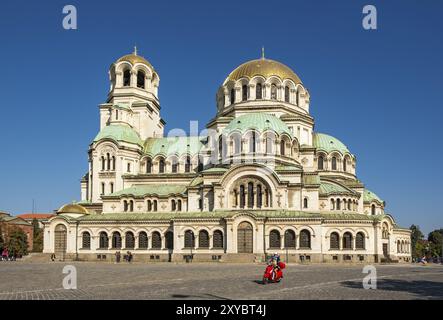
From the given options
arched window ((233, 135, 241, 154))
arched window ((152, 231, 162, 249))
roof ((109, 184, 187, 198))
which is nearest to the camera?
arched window ((152, 231, 162, 249))

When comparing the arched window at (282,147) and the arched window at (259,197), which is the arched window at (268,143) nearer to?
the arched window at (282,147)

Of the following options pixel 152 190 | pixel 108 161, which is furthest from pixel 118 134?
pixel 152 190

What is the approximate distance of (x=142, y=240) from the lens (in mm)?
63375

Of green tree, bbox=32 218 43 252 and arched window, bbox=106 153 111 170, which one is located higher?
arched window, bbox=106 153 111 170

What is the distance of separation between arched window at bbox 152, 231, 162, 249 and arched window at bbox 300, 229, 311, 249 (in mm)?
17586

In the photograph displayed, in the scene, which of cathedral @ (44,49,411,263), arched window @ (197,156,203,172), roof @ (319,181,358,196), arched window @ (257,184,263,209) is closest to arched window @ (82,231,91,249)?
cathedral @ (44,49,411,263)

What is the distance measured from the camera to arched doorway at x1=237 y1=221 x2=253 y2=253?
5738 centimetres

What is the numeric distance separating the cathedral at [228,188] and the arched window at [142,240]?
126 millimetres

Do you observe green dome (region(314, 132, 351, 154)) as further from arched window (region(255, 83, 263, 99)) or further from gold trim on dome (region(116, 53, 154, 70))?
gold trim on dome (region(116, 53, 154, 70))

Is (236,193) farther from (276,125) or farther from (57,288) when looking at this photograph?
(57,288)

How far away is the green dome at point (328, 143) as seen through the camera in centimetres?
7325

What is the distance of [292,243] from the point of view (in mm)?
57781

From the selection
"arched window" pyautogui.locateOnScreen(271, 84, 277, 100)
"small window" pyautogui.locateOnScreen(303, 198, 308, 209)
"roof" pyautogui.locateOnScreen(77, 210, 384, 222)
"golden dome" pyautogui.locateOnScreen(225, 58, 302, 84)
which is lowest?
"roof" pyautogui.locateOnScreen(77, 210, 384, 222)

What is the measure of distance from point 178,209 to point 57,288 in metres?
42.4
